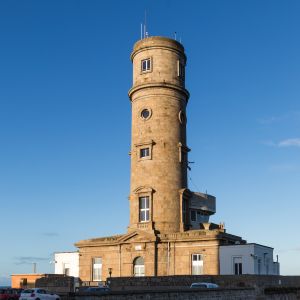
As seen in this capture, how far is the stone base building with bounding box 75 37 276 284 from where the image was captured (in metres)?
48.5

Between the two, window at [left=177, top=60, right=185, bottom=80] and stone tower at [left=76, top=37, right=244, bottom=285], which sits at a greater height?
window at [left=177, top=60, right=185, bottom=80]

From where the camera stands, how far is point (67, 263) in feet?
185

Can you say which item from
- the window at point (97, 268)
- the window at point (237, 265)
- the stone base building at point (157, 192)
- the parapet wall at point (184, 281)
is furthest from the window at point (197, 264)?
the window at point (97, 268)

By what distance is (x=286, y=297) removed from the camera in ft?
116

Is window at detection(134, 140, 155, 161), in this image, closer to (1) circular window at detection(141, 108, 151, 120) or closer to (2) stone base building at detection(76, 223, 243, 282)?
(1) circular window at detection(141, 108, 151, 120)

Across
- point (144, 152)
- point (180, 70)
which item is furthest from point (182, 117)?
point (144, 152)

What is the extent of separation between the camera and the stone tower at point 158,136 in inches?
1993

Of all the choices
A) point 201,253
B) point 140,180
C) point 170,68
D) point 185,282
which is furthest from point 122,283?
point 170,68

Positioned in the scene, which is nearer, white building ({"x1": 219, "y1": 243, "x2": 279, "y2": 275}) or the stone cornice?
white building ({"x1": 219, "y1": 243, "x2": 279, "y2": 275})

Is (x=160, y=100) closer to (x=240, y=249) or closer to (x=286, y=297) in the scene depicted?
(x=240, y=249)

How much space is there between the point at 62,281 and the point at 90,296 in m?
20.3


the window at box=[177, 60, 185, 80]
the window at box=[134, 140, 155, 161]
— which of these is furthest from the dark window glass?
the window at box=[177, 60, 185, 80]

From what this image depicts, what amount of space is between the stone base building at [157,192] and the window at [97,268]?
3.7 inches

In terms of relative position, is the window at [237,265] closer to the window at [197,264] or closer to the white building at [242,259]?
the white building at [242,259]
